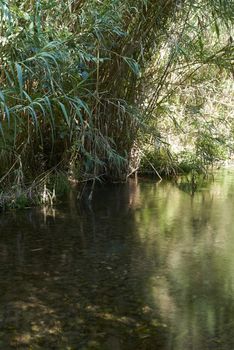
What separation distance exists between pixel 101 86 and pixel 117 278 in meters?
3.23

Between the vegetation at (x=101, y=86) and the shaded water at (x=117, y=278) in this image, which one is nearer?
the shaded water at (x=117, y=278)

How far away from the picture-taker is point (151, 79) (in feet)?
22.6

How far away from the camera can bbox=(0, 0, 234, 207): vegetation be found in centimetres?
421

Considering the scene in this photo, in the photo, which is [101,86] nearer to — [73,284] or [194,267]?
[194,267]

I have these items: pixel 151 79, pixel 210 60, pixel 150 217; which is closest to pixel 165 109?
pixel 151 79

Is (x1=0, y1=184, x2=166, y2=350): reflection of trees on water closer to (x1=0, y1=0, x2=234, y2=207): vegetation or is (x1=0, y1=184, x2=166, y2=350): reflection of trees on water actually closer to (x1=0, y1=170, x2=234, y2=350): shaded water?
(x1=0, y1=170, x2=234, y2=350): shaded water

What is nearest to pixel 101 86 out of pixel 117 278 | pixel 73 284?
pixel 117 278

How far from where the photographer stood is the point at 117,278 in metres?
3.33

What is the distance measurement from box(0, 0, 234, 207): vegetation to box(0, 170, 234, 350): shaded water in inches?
25.8

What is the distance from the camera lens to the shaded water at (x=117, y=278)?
2531 millimetres

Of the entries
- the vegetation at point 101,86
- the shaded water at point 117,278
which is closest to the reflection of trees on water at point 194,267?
the shaded water at point 117,278

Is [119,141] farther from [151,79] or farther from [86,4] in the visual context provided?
[86,4]

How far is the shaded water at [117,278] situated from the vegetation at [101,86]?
656 millimetres

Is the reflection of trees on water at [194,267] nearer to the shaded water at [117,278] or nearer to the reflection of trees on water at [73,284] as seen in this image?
the shaded water at [117,278]
